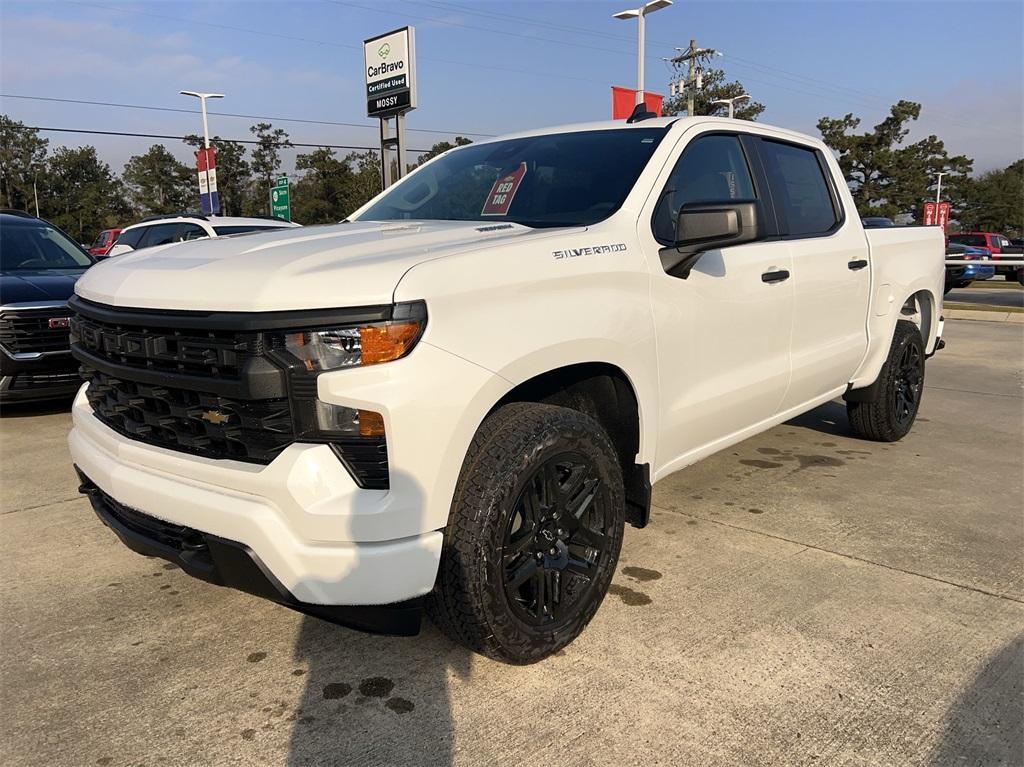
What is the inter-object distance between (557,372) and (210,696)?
4.92 feet

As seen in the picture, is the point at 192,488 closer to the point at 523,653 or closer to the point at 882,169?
the point at 523,653

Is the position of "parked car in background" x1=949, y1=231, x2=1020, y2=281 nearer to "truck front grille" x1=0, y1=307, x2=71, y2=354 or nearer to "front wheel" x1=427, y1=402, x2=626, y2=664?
"truck front grille" x1=0, y1=307, x2=71, y2=354

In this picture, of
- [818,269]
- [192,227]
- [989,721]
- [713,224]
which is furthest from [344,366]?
[192,227]

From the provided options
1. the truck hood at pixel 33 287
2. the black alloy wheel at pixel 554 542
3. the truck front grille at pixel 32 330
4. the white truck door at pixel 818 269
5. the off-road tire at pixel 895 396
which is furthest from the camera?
Answer: the truck hood at pixel 33 287

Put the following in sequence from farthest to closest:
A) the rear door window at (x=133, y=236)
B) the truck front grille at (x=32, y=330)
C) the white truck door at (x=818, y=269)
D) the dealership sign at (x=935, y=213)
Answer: the dealership sign at (x=935, y=213) < the rear door window at (x=133, y=236) < the truck front grille at (x=32, y=330) < the white truck door at (x=818, y=269)

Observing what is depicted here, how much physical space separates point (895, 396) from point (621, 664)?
345cm

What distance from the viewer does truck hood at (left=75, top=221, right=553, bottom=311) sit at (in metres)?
2.07

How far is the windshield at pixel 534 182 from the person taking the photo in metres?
3.15

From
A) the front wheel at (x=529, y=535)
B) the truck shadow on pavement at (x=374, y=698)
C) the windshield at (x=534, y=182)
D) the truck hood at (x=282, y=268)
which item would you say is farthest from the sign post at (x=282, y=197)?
the front wheel at (x=529, y=535)

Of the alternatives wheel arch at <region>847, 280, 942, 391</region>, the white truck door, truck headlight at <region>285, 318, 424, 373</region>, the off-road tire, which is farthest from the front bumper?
the off-road tire

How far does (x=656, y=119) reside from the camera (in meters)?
3.57

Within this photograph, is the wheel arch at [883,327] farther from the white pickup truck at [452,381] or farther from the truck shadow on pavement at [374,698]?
the truck shadow on pavement at [374,698]

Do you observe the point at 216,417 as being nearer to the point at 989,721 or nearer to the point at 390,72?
the point at 989,721

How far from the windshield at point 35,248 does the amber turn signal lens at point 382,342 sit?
19.4 ft
